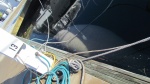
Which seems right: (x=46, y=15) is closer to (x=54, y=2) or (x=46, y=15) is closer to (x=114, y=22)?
(x=54, y=2)

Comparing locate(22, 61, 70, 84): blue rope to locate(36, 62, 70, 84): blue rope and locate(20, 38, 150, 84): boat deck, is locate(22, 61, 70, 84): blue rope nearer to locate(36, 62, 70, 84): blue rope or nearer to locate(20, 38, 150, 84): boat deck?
locate(36, 62, 70, 84): blue rope

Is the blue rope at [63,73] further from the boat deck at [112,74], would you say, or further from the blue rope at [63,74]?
the boat deck at [112,74]

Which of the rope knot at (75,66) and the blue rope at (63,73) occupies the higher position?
the rope knot at (75,66)

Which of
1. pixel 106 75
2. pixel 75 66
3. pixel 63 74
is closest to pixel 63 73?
pixel 63 74

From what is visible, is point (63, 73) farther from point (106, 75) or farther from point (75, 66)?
point (106, 75)

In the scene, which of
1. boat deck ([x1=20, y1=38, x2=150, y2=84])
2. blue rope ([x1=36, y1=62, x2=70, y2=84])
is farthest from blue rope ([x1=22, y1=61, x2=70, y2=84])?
boat deck ([x1=20, y1=38, x2=150, y2=84])

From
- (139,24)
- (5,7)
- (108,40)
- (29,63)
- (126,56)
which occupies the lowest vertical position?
(29,63)

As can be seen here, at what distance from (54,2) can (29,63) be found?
200cm

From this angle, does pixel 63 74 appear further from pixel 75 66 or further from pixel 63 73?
pixel 75 66

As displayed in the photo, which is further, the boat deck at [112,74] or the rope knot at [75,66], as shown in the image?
the rope knot at [75,66]

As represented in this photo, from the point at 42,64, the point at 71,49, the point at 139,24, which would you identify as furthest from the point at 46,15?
the point at 42,64

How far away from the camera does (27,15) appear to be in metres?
3.82

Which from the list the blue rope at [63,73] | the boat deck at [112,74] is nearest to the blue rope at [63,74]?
the blue rope at [63,73]

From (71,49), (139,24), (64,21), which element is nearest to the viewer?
(71,49)
